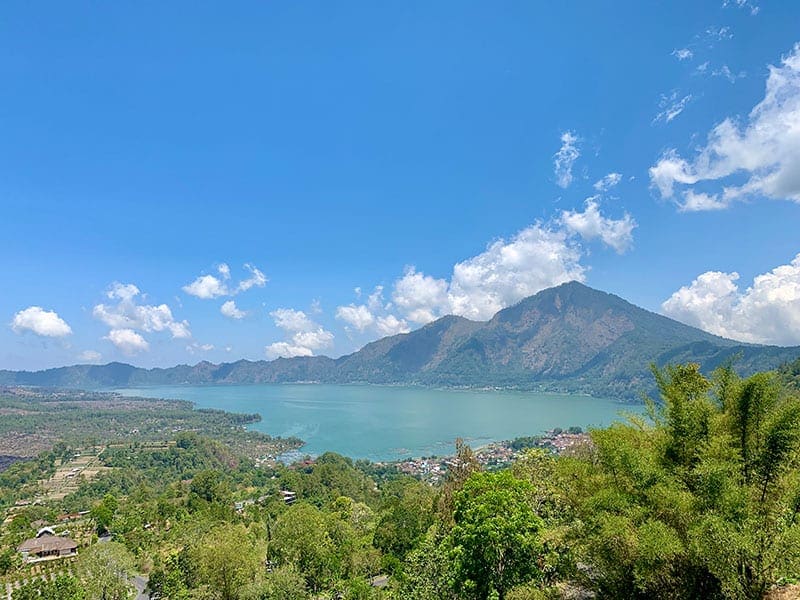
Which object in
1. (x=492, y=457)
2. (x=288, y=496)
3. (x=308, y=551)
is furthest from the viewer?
(x=492, y=457)

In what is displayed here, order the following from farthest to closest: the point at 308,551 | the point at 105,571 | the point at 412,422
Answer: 1. the point at 412,422
2. the point at 105,571
3. the point at 308,551

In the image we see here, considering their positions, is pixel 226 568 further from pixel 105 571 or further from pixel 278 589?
pixel 105 571

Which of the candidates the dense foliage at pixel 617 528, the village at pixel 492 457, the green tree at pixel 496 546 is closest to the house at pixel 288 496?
the village at pixel 492 457

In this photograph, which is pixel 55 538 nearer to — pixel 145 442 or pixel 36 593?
pixel 36 593

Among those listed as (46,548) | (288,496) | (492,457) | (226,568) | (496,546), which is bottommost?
Result: (288,496)

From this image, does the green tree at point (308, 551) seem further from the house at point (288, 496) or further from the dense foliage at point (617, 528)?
the house at point (288, 496)

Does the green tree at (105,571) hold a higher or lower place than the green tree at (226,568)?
lower

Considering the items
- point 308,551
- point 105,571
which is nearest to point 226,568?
point 308,551

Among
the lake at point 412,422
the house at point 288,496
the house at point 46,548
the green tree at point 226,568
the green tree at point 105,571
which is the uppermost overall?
the green tree at point 226,568

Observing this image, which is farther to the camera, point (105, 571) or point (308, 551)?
point (105, 571)
